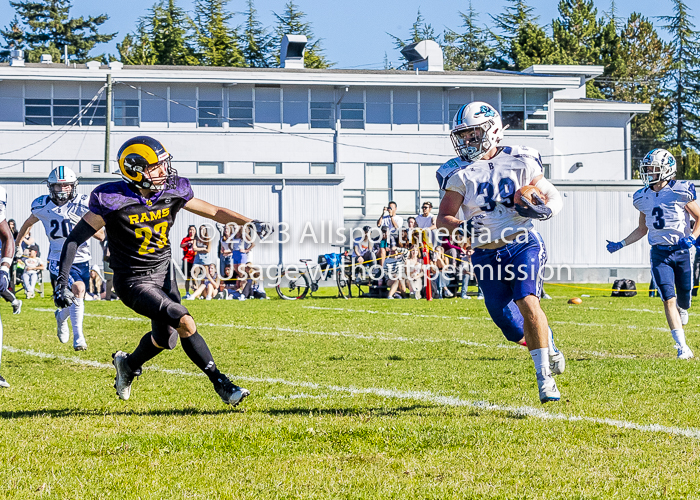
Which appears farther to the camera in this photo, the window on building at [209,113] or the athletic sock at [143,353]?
the window on building at [209,113]

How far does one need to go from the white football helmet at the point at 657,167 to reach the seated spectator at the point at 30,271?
1436 cm

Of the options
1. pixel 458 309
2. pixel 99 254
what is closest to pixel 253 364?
pixel 458 309

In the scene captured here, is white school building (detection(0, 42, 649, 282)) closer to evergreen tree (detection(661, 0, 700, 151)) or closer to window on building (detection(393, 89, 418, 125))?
window on building (detection(393, 89, 418, 125))

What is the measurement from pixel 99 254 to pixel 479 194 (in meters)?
18.6

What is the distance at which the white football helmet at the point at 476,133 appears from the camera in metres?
6.09

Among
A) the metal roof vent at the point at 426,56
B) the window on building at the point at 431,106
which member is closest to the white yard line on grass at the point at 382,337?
the window on building at the point at 431,106

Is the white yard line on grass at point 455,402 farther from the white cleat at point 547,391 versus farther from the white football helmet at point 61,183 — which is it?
the white football helmet at point 61,183

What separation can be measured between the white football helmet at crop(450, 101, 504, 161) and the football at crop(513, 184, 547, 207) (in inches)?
16.1

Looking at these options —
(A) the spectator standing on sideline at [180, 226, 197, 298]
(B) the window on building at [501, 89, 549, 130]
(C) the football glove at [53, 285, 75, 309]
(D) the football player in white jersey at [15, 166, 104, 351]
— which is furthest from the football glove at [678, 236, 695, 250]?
(B) the window on building at [501, 89, 549, 130]

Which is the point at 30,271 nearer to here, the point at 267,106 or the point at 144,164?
the point at 144,164

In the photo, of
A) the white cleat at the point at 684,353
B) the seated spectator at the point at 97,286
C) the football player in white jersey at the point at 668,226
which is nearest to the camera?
the white cleat at the point at 684,353

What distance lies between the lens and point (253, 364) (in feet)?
27.3

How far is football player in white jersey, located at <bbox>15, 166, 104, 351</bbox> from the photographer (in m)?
9.69

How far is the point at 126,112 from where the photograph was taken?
3359 cm
